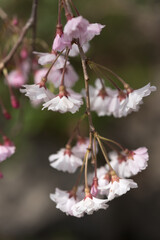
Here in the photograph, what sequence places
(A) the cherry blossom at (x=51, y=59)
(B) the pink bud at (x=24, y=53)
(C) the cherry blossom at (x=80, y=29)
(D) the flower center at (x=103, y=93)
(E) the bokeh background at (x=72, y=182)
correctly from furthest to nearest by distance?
(E) the bokeh background at (x=72, y=182), (B) the pink bud at (x=24, y=53), (D) the flower center at (x=103, y=93), (A) the cherry blossom at (x=51, y=59), (C) the cherry blossom at (x=80, y=29)

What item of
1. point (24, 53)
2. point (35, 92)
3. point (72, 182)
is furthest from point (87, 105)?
point (72, 182)

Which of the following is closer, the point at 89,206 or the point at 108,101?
the point at 89,206

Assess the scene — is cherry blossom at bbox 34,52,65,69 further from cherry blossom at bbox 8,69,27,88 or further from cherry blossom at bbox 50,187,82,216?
A: cherry blossom at bbox 8,69,27,88

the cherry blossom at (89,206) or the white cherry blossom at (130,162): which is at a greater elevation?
the white cherry blossom at (130,162)

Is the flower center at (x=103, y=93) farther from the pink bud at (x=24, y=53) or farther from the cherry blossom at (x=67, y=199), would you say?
the pink bud at (x=24, y=53)

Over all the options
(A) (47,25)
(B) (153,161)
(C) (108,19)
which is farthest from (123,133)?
(A) (47,25)

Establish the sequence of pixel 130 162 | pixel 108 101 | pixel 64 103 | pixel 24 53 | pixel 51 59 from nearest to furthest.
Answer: pixel 64 103, pixel 51 59, pixel 130 162, pixel 108 101, pixel 24 53

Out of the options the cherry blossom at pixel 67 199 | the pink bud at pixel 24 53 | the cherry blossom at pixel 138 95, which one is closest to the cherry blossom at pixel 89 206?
the cherry blossom at pixel 67 199

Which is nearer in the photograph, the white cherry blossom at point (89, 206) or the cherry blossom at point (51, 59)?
the white cherry blossom at point (89, 206)

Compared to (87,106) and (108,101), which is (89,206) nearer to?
(87,106)

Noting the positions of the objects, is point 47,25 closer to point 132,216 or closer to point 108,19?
point 108,19
